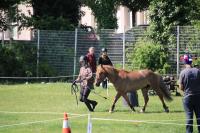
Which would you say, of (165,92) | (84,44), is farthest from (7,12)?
(165,92)

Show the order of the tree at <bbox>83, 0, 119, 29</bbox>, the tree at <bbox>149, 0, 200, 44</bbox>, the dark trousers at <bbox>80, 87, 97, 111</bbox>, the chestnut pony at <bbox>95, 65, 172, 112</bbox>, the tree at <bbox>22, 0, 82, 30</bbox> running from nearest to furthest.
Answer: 1. the dark trousers at <bbox>80, 87, 97, 111</bbox>
2. the chestnut pony at <bbox>95, 65, 172, 112</bbox>
3. the tree at <bbox>149, 0, 200, 44</bbox>
4. the tree at <bbox>22, 0, 82, 30</bbox>
5. the tree at <bbox>83, 0, 119, 29</bbox>

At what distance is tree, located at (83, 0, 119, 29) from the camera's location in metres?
45.8

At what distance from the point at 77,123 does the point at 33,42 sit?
17.2m

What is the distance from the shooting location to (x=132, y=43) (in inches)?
1314

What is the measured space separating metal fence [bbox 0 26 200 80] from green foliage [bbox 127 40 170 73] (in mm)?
893

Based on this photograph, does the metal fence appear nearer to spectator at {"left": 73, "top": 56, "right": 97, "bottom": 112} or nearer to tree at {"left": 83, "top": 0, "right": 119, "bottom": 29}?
tree at {"left": 83, "top": 0, "right": 119, "bottom": 29}

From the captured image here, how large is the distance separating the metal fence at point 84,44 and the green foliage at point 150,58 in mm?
893

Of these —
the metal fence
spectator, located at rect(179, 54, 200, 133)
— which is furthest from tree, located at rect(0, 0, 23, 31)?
spectator, located at rect(179, 54, 200, 133)

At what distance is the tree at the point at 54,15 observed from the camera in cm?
3722

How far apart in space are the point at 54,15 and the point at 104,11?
24.4 feet

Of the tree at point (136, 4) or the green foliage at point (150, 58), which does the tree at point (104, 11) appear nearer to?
the tree at point (136, 4)

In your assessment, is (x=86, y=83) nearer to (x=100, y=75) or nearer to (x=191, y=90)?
(x=100, y=75)

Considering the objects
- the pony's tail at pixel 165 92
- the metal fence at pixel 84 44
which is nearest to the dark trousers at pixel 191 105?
the pony's tail at pixel 165 92

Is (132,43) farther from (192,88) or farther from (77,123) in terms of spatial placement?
(192,88)
